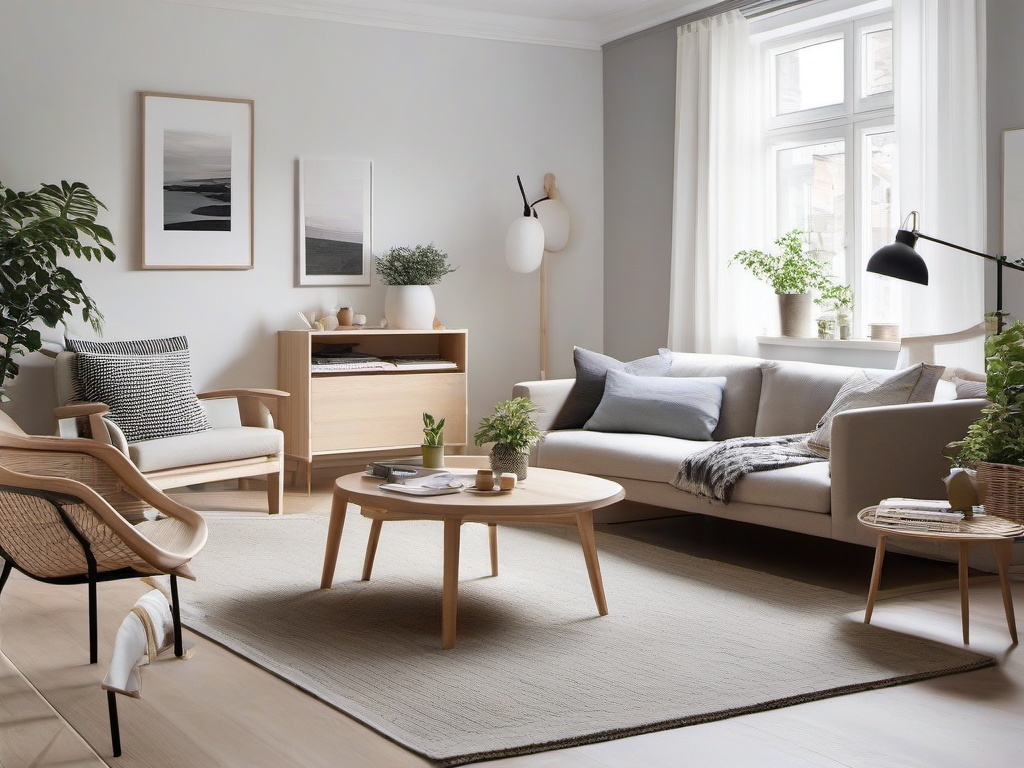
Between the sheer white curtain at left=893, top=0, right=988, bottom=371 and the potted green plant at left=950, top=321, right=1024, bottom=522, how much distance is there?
1434 millimetres

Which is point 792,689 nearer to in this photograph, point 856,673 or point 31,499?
point 856,673

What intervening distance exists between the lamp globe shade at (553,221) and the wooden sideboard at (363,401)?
0.97m

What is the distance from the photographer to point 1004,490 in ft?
10.9

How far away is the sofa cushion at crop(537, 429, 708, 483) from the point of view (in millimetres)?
4727

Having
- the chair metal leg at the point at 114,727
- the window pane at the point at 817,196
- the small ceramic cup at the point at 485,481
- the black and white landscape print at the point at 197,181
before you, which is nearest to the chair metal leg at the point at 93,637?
the chair metal leg at the point at 114,727

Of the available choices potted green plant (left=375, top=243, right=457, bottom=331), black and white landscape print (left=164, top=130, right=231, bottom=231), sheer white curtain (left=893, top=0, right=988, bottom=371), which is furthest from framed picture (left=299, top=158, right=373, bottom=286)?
sheer white curtain (left=893, top=0, right=988, bottom=371)

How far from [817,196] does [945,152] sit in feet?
3.55

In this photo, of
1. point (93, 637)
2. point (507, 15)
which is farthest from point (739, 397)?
point (93, 637)

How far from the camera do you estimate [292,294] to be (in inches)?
251

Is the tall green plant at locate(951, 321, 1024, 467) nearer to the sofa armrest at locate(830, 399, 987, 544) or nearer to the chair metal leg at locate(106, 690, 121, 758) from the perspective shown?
the sofa armrest at locate(830, 399, 987, 544)

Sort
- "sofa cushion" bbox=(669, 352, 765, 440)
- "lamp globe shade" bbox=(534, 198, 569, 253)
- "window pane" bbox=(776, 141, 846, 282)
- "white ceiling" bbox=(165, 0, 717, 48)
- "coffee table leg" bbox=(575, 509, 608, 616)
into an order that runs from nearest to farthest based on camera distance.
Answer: "coffee table leg" bbox=(575, 509, 608, 616) → "sofa cushion" bbox=(669, 352, 765, 440) → "window pane" bbox=(776, 141, 846, 282) → "white ceiling" bbox=(165, 0, 717, 48) → "lamp globe shade" bbox=(534, 198, 569, 253)

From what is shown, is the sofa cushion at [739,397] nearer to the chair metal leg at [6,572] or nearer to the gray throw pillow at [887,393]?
the gray throw pillow at [887,393]

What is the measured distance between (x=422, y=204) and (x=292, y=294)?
0.96 metres

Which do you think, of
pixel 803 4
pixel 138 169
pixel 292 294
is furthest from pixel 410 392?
pixel 803 4
